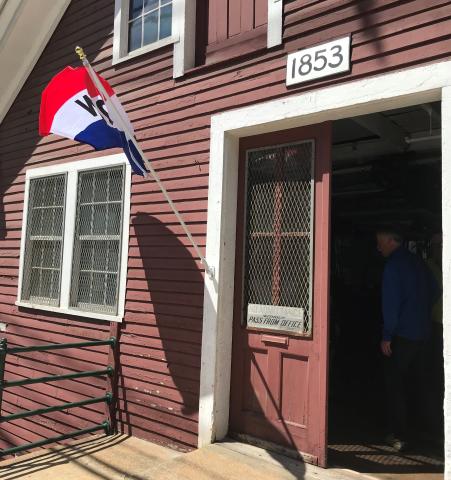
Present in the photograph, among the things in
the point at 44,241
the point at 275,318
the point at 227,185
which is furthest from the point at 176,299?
the point at 44,241

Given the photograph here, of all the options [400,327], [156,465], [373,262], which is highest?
[373,262]

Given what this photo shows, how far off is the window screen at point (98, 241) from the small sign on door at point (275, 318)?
1.70 metres

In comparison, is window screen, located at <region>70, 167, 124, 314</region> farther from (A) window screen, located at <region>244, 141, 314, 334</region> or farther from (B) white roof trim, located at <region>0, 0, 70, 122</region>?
(B) white roof trim, located at <region>0, 0, 70, 122</region>

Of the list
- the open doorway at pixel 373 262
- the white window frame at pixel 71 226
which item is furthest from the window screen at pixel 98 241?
the open doorway at pixel 373 262

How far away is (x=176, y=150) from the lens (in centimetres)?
462

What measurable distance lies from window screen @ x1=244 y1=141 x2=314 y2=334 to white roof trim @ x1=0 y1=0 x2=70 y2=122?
3889 mm

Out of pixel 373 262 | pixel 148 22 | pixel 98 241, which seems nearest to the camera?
pixel 148 22

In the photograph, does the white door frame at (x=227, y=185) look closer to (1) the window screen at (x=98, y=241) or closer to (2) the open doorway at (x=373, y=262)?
(2) the open doorway at (x=373, y=262)

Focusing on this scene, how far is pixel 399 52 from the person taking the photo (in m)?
3.31

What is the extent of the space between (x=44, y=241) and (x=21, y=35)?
280cm

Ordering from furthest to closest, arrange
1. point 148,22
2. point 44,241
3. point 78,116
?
point 44,241 < point 148,22 < point 78,116

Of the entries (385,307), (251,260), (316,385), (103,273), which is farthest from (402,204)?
(103,273)

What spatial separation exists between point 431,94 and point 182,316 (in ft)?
8.83

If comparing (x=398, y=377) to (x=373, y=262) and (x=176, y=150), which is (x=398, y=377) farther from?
(x=373, y=262)
